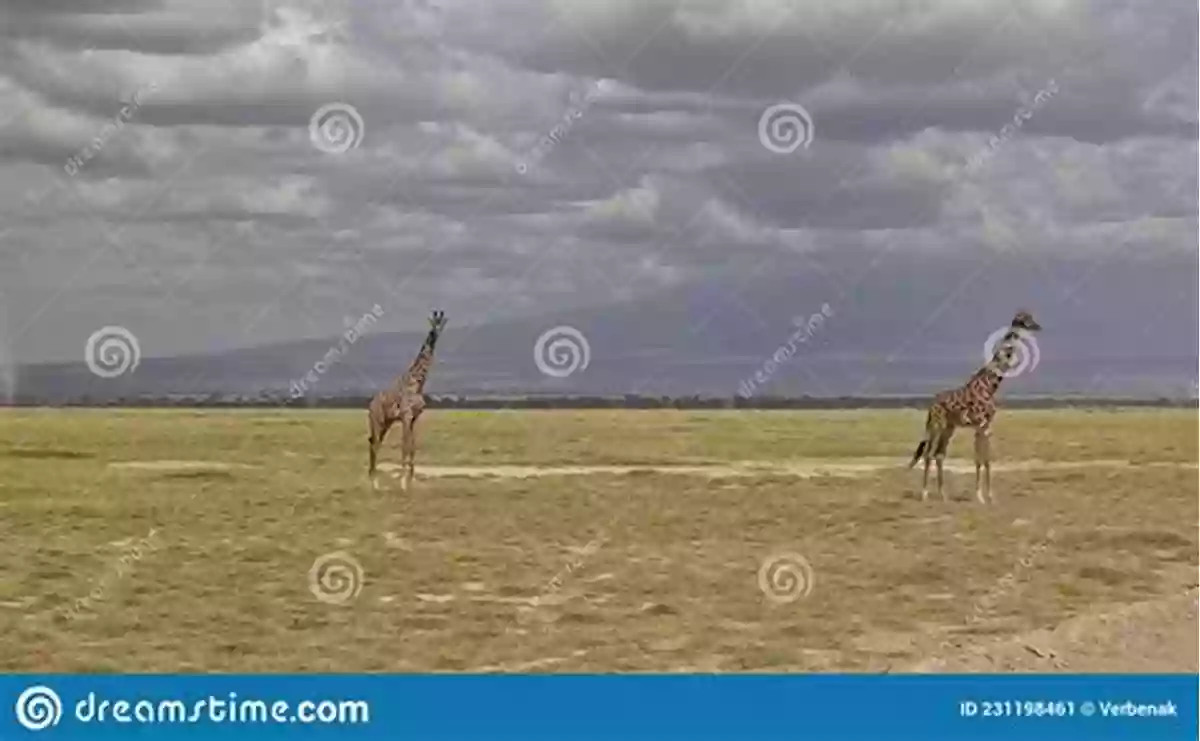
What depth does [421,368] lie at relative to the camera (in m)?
6.28

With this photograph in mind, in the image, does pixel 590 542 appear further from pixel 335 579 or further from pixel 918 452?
pixel 918 452

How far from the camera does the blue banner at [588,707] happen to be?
5984mm

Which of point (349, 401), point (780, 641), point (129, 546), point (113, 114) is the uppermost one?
point (113, 114)

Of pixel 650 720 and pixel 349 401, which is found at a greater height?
pixel 349 401

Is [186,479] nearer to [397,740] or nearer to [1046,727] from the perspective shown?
[397,740]

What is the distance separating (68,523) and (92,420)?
1.39ft

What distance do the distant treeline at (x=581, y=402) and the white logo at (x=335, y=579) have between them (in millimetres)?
622

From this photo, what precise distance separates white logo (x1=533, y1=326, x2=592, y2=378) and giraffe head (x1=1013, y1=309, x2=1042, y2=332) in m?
1.74

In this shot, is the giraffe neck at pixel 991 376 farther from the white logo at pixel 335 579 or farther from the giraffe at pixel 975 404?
the white logo at pixel 335 579

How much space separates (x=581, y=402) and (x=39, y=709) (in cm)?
240

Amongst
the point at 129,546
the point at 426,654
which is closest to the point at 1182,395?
the point at 426,654

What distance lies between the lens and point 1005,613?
6.30 metres

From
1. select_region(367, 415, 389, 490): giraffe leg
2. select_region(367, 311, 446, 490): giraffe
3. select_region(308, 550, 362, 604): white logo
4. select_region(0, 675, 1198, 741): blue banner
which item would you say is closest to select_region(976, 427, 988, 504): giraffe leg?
select_region(0, 675, 1198, 741): blue banner

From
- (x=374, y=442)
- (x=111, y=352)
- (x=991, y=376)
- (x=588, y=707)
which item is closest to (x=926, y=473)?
(x=991, y=376)
